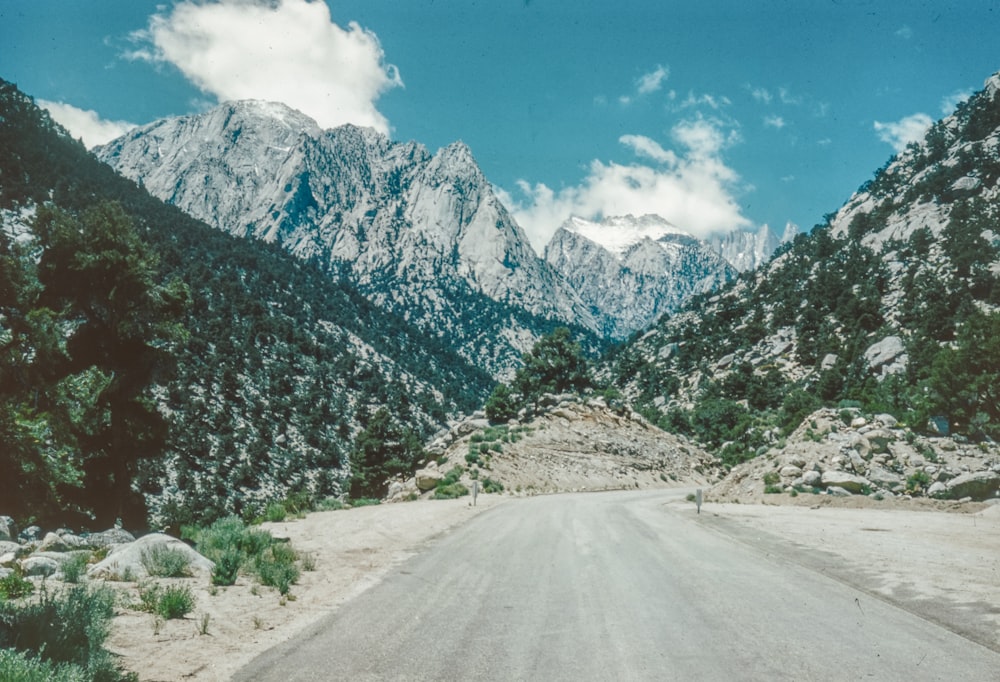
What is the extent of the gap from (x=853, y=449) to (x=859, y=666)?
2280 centimetres

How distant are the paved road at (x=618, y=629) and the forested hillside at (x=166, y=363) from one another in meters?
6.33

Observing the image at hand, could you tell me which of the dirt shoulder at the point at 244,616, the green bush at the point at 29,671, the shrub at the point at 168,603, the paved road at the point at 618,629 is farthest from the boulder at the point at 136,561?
the green bush at the point at 29,671

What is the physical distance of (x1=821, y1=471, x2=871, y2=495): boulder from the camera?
72.5ft

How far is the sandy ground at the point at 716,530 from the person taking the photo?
563 centimetres

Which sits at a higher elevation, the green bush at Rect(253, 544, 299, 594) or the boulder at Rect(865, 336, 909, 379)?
the boulder at Rect(865, 336, 909, 379)

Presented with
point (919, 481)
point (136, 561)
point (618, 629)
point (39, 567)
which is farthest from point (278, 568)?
point (919, 481)

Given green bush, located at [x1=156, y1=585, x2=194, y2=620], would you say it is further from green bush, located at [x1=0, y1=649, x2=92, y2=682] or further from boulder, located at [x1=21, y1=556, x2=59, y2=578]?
green bush, located at [x1=0, y1=649, x2=92, y2=682]

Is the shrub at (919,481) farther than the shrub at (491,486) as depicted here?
No

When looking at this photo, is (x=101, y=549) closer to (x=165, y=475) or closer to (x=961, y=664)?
(x=961, y=664)

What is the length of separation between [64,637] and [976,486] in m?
25.9

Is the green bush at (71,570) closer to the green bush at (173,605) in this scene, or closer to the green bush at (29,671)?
the green bush at (173,605)

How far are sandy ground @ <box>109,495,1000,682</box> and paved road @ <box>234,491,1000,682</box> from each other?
0.46m

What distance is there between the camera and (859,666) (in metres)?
5.11

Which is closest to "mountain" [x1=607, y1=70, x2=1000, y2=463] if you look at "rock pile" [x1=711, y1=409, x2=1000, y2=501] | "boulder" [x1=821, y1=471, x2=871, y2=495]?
"rock pile" [x1=711, y1=409, x2=1000, y2=501]
